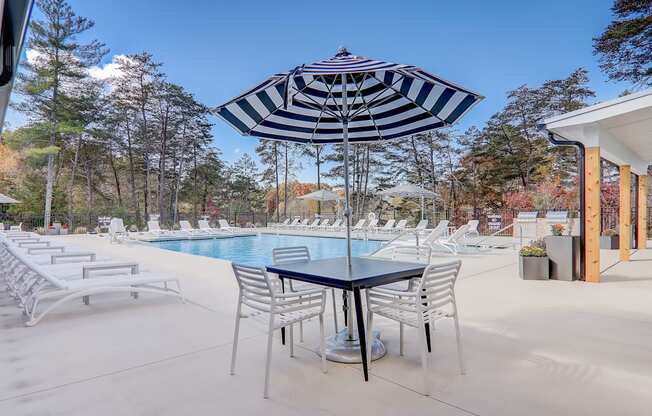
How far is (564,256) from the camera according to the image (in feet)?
20.1

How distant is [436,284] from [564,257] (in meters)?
4.63

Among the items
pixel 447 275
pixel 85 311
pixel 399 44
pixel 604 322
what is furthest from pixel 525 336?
pixel 399 44

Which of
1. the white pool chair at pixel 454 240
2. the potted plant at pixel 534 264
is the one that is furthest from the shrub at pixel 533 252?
the white pool chair at pixel 454 240

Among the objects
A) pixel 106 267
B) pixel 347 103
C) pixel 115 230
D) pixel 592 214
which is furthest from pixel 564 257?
pixel 115 230

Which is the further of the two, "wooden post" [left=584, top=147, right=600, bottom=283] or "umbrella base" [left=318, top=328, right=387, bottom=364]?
"wooden post" [left=584, top=147, right=600, bottom=283]

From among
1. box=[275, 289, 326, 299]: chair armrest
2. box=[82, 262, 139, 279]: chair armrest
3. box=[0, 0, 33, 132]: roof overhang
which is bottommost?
box=[82, 262, 139, 279]: chair armrest

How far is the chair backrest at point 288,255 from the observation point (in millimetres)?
3746

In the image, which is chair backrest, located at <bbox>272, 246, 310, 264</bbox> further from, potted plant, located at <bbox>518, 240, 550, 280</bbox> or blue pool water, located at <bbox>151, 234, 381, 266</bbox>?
blue pool water, located at <bbox>151, 234, 381, 266</bbox>

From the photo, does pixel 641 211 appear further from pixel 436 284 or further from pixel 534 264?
pixel 436 284

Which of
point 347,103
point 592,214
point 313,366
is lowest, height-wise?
point 313,366

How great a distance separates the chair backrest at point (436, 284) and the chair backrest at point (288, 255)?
60.9 inches

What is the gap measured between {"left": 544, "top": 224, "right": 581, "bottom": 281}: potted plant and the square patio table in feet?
13.3

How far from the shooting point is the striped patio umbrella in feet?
10.5

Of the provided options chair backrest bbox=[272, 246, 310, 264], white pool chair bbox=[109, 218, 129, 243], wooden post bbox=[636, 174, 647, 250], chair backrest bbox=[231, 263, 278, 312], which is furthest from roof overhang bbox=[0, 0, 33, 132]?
white pool chair bbox=[109, 218, 129, 243]
